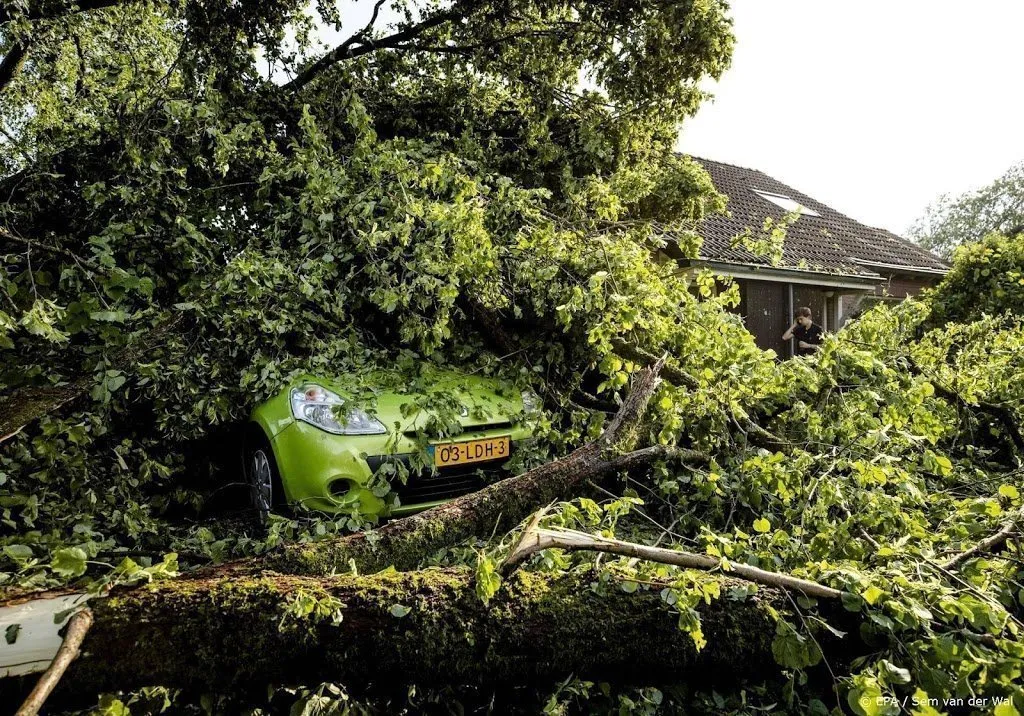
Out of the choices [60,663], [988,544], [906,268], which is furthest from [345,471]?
[906,268]

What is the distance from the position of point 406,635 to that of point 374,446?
1.68 meters

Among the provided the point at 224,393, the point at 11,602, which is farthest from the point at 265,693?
the point at 224,393

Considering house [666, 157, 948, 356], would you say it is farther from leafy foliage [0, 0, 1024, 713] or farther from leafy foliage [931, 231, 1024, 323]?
leafy foliage [0, 0, 1024, 713]

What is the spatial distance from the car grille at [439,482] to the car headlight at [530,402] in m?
0.49

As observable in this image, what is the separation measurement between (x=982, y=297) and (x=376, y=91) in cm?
756

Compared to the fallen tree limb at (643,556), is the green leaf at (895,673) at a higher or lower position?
lower

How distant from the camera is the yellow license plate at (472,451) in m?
3.65

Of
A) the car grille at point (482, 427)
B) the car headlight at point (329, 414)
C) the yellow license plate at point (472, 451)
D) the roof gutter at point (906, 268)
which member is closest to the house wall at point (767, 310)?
the roof gutter at point (906, 268)

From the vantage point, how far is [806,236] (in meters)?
15.5

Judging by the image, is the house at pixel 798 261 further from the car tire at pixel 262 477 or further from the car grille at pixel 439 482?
the car tire at pixel 262 477

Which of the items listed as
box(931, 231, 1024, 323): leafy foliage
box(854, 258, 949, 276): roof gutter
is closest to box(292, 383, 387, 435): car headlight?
box(931, 231, 1024, 323): leafy foliage

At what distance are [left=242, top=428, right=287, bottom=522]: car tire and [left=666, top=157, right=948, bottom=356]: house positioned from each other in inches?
300

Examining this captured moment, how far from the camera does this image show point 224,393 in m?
4.06

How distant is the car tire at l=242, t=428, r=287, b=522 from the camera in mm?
3697
